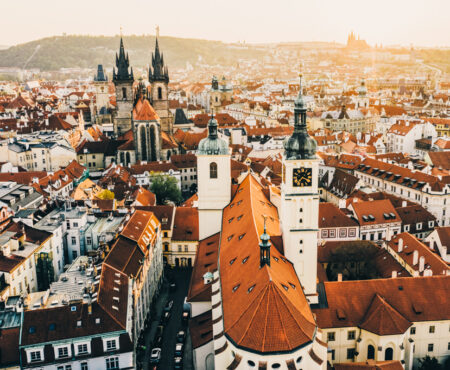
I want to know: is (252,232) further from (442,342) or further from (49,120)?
(49,120)

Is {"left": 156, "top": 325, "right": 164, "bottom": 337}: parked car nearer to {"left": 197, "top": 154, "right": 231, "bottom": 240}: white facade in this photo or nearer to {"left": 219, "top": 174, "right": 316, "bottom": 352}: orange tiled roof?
{"left": 219, "top": 174, "right": 316, "bottom": 352}: orange tiled roof

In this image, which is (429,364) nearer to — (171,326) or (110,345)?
(171,326)

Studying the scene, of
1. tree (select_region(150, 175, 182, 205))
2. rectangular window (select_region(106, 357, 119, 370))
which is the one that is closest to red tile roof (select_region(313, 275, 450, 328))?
rectangular window (select_region(106, 357, 119, 370))

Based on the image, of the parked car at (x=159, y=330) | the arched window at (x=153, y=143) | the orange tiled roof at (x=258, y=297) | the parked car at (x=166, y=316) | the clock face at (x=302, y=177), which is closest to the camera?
the orange tiled roof at (x=258, y=297)

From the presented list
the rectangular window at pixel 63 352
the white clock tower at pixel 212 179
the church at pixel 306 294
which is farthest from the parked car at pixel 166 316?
the rectangular window at pixel 63 352

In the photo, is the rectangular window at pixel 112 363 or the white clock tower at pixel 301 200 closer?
the rectangular window at pixel 112 363

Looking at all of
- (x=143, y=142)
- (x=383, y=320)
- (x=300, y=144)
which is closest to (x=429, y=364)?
(x=383, y=320)

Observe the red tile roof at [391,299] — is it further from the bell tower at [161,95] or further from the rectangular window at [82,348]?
the bell tower at [161,95]
